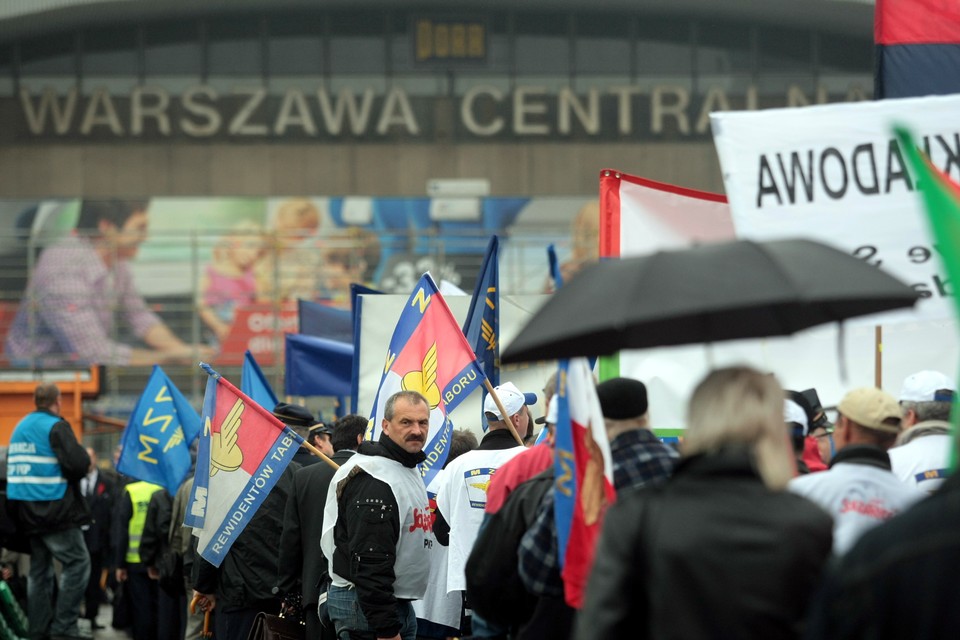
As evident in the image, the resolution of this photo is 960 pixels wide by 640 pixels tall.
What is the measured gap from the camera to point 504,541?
5.38m

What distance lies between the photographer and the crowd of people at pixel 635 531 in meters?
3.22

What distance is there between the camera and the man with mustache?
23.0ft

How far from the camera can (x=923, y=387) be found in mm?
6383

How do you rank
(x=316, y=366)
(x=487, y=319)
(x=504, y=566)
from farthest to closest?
(x=316, y=366)
(x=487, y=319)
(x=504, y=566)

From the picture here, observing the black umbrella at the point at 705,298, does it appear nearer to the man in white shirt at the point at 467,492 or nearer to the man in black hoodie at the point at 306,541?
the man in white shirt at the point at 467,492

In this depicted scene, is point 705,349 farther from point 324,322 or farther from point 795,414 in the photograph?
point 324,322

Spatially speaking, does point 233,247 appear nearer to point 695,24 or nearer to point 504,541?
point 695,24

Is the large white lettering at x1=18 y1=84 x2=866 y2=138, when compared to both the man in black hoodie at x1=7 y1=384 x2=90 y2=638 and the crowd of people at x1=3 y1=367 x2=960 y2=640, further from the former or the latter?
the crowd of people at x1=3 y1=367 x2=960 y2=640

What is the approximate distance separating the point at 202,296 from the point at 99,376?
12662 millimetres

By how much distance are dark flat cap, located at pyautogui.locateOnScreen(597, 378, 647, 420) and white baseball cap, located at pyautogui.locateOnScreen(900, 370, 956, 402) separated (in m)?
1.74

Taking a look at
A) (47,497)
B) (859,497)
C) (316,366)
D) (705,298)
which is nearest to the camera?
(705,298)

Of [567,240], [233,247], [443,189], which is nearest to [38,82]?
[233,247]

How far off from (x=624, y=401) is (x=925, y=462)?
156 cm

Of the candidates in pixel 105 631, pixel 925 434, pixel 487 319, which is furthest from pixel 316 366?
pixel 925 434
